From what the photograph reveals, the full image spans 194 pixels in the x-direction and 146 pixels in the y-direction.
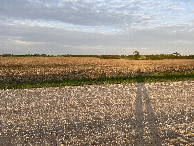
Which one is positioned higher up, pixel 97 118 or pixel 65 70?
pixel 65 70

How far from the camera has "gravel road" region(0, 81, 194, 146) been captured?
8.30 metres

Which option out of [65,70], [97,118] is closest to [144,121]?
[97,118]

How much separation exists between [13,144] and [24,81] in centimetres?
1670

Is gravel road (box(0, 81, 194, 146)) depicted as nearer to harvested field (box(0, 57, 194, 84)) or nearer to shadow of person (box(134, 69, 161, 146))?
shadow of person (box(134, 69, 161, 146))

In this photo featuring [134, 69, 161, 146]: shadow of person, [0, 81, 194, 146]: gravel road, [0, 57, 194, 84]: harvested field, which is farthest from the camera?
[0, 57, 194, 84]: harvested field

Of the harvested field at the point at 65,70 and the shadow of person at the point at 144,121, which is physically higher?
the harvested field at the point at 65,70

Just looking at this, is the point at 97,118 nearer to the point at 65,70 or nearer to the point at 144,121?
the point at 144,121

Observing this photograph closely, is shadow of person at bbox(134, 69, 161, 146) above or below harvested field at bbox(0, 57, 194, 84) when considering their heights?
below

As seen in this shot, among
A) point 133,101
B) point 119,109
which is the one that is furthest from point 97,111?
point 133,101

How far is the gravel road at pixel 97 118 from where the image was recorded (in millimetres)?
8297

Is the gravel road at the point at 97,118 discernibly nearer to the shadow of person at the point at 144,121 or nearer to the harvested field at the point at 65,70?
the shadow of person at the point at 144,121

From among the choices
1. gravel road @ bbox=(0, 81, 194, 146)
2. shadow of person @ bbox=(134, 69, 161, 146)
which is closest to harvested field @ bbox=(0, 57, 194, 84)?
gravel road @ bbox=(0, 81, 194, 146)

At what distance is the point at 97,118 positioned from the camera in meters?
10.6

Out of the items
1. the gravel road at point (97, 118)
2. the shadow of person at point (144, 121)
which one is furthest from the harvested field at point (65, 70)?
the shadow of person at point (144, 121)
